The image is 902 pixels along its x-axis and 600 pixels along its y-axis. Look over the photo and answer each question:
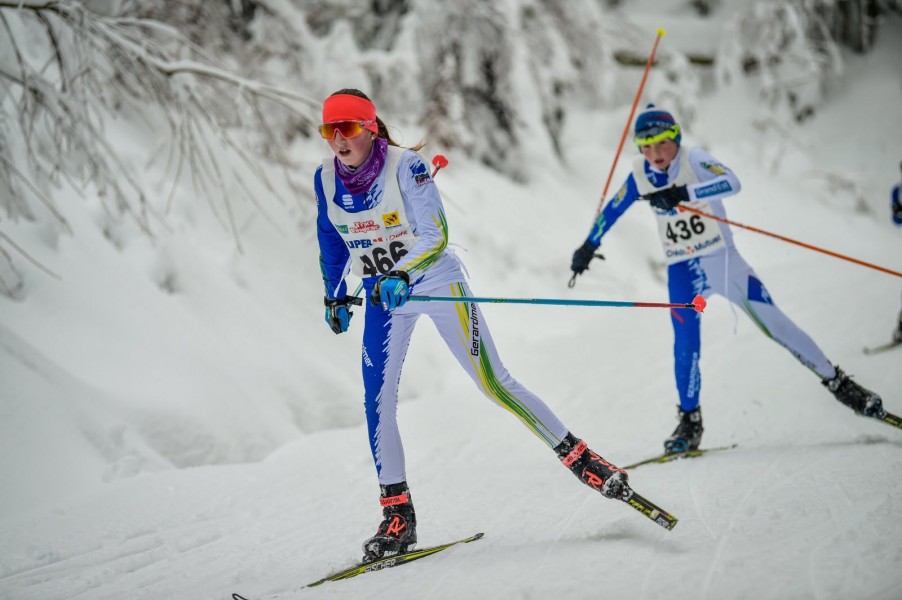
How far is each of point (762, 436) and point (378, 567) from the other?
314 centimetres

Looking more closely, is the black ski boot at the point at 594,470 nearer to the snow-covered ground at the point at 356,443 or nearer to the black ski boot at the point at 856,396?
the snow-covered ground at the point at 356,443

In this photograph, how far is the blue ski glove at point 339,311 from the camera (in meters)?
3.40

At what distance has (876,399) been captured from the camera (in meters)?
4.36

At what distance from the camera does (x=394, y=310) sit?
3277 mm

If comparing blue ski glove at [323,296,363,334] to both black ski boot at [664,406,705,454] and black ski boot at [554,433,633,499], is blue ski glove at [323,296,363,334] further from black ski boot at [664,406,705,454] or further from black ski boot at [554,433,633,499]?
black ski boot at [664,406,705,454]

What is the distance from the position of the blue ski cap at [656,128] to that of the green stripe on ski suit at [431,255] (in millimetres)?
1856

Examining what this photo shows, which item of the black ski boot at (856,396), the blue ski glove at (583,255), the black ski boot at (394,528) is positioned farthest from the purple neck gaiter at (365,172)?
the black ski boot at (856,396)

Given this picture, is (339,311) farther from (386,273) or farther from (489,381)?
(489,381)

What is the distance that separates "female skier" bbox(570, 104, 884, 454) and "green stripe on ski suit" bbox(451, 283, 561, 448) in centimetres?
155

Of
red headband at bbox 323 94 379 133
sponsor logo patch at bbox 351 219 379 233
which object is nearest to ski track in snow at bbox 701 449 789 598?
sponsor logo patch at bbox 351 219 379 233

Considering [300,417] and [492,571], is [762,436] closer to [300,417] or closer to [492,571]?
[492,571]

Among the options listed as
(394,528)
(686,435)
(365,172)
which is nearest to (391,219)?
(365,172)

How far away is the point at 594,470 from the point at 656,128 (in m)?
2.28

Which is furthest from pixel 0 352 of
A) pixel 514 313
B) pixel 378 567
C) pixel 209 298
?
pixel 514 313
